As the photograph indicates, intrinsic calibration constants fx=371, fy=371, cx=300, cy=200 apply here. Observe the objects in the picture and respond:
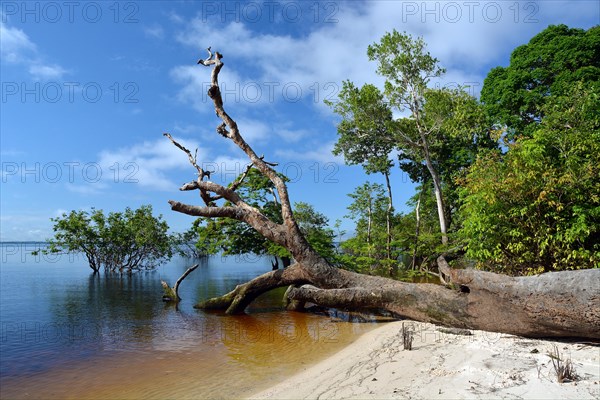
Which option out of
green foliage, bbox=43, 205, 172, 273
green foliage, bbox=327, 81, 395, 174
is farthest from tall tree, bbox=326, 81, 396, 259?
green foliage, bbox=43, 205, 172, 273

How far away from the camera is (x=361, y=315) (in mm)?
13594

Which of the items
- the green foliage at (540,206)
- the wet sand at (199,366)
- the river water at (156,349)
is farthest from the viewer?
the green foliage at (540,206)

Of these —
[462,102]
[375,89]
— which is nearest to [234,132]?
[375,89]

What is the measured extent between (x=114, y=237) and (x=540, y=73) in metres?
41.0

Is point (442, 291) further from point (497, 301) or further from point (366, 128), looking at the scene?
point (366, 128)

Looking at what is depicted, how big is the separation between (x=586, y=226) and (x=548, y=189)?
124 centimetres

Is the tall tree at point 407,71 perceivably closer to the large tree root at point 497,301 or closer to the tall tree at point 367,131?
the tall tree at point 367,131

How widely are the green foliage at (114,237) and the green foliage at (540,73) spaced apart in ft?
118

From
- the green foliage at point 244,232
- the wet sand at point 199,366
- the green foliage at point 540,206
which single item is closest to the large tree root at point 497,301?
the wet sand at point 199,366

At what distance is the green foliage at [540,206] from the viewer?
9836 millimetres

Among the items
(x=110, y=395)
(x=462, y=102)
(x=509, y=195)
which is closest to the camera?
(x=110, y=395)

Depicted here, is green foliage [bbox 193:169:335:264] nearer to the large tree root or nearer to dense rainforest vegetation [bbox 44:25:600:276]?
dense rainforest vegetation [bbox 44:25:600:276]

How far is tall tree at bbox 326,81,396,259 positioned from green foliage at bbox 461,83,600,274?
1132 centimetres

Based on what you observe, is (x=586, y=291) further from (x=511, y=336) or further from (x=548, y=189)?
(x=548, y=189)
